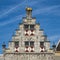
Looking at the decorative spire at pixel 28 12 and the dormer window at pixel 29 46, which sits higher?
the decorative spire at pixel 28 12

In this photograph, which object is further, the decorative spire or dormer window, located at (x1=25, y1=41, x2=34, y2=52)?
the decorative spire

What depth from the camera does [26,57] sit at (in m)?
40.9

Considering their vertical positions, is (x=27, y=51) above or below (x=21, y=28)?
below

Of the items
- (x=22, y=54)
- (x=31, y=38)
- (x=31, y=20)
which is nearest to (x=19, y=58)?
(x=22, y=54)

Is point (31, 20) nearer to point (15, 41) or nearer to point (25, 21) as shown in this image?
point (25, 21)

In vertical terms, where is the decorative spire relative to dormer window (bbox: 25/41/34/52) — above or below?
above

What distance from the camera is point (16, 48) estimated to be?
136 ft

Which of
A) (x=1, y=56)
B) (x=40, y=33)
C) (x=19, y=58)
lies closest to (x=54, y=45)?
(x=40, y=33)

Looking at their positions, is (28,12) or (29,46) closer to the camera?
(29,46)

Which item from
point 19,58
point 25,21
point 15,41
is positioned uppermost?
point 25,21

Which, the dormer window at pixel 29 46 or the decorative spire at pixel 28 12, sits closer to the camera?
the dormer window at pixel 29 46

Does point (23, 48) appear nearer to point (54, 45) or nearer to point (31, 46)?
point (31, 46)

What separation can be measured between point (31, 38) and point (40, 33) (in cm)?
163

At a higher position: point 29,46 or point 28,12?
point 28,12
